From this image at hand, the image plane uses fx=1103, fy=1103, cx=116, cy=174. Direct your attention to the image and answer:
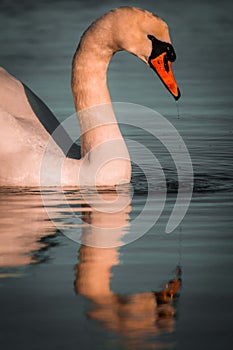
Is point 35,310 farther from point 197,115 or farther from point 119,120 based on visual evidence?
point 197,115

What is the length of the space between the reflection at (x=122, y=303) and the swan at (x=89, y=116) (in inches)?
111

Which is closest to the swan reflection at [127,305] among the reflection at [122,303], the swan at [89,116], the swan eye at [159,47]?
the reflection at [122,303]

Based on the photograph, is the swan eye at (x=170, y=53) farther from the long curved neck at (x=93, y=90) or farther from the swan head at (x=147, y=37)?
the long curved neck at (x=93, y=90)

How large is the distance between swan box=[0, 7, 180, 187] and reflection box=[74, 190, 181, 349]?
9.27ft

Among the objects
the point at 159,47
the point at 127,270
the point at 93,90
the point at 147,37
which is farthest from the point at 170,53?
the point at 127,270

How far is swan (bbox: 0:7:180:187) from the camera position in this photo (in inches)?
348

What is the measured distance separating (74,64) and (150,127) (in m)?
3.17

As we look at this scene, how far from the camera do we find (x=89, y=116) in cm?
946

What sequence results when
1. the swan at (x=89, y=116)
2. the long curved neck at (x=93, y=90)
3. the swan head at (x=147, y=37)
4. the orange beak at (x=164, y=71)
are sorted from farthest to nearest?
the long curved neck at (x=93, y=90), the orange beak at (x=164, y=71), the swan head at (x=147, y=37), the swan at (x=89, y=116)

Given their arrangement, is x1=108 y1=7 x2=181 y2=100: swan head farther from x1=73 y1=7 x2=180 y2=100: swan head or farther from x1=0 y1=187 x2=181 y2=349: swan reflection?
x1=0 y1=187 x2=181 y2=349: swan reflection

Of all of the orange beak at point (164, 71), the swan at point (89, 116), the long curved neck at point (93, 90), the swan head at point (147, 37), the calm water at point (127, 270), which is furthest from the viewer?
the long curved neck at point (93, 90)

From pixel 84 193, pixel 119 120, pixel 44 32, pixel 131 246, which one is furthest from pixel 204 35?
pixel 131 246

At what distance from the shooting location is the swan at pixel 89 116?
8.84 m

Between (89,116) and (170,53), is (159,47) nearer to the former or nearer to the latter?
(170,53)
